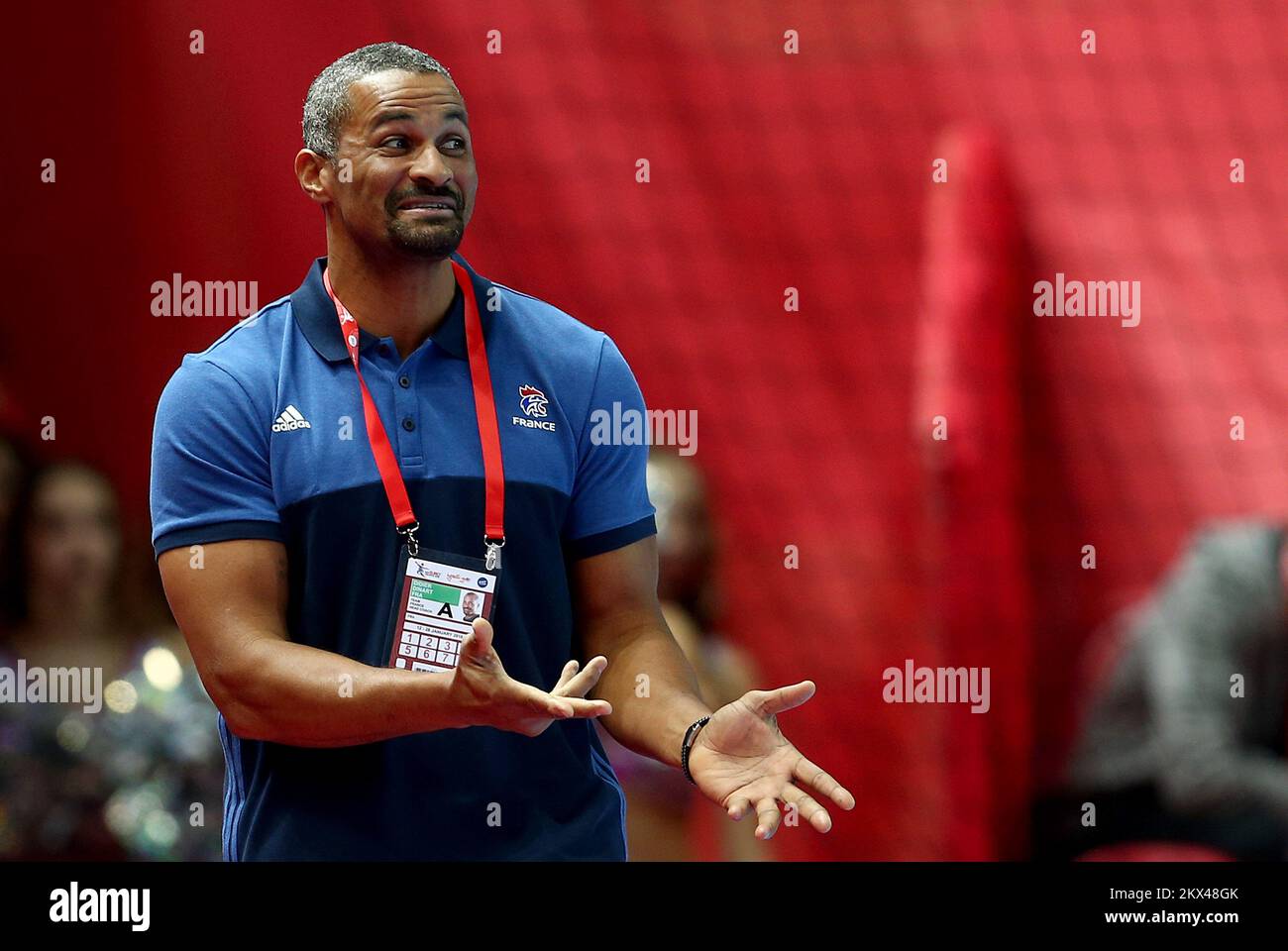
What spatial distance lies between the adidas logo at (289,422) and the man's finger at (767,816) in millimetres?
624

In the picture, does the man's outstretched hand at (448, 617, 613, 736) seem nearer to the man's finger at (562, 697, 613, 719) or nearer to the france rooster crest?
the man's finger at (562, 697, 613, 719)

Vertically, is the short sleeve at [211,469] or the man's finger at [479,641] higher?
the short sleeve at [211,469]

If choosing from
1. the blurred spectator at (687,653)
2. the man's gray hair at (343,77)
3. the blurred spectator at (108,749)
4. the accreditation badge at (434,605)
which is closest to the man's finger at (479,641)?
the accreditation badge at (434,605)

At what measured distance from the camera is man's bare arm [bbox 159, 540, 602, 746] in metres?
1.62

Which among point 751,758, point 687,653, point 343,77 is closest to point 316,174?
point 343,77

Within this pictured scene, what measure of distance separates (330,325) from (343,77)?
0.28 meters

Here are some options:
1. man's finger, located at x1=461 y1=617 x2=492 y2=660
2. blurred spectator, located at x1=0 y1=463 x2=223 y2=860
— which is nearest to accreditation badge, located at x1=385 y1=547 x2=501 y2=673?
man's finger, located at x1=461 y1=617 x2=492 y2=660

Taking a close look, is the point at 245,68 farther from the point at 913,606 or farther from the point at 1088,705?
the point at 1088,705

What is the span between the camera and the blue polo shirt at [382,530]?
5.90 ft

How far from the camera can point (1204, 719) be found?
10.7 feet

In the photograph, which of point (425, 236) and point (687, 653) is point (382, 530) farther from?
point (687, 653)

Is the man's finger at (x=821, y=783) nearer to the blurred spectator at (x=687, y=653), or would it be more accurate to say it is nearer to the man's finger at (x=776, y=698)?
the man's finger at (x=776, y=698)

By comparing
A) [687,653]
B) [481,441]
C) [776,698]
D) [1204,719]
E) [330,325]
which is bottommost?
[1204,719]
